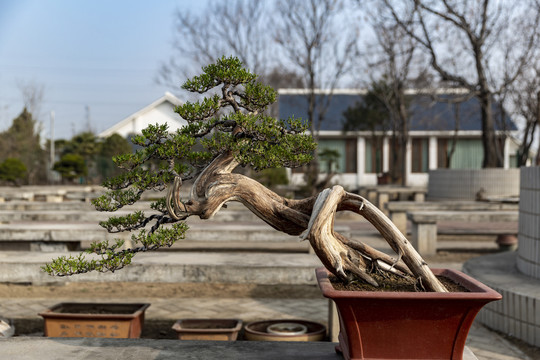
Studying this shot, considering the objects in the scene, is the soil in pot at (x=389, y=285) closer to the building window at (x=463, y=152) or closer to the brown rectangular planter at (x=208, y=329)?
the brown rectangular planter at (x=208, y=329)

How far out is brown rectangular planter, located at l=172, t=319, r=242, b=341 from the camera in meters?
4.47

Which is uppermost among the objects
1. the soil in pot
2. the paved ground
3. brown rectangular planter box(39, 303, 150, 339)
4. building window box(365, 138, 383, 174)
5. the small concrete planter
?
building window box(365, 138, 383, 174)

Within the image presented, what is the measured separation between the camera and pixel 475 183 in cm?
1458

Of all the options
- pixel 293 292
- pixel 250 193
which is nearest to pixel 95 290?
pixel 293 292

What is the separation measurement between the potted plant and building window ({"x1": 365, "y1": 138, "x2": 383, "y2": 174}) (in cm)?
2665

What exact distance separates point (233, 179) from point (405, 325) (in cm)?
111

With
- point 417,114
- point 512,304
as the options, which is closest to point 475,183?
point 512,304

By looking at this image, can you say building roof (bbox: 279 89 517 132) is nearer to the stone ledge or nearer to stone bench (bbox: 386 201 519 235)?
stone bench (bbox: 386 201 519 235)

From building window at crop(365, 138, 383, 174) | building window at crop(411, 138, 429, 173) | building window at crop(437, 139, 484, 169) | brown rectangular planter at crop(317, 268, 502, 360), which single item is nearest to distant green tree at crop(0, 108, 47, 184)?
building window at crop(365, 138, 383, 174)

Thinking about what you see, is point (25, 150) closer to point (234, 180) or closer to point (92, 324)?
point (92, 324)

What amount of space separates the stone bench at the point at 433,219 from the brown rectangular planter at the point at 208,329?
18.2ft

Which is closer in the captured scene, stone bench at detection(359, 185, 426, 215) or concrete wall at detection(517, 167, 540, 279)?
concrete wall at detection(517, 167, 540, 279)

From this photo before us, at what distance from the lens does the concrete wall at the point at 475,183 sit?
1427 cm

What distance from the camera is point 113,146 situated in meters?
30.1
